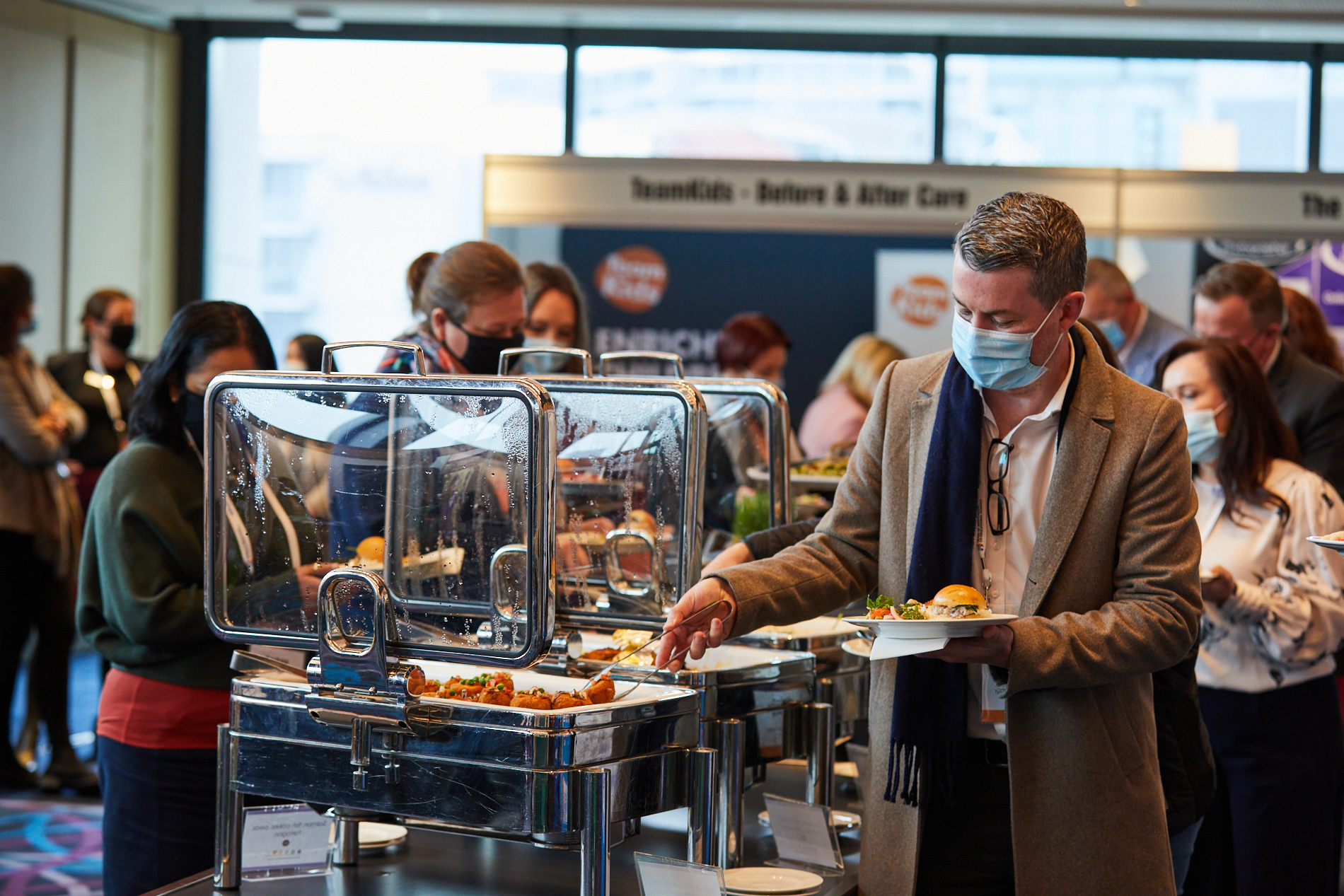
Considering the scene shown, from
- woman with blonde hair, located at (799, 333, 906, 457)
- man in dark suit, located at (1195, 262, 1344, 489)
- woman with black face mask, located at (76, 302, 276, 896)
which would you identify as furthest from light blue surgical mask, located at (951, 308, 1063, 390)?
woman with blonde hair, located at (799, 333, 906, 457)

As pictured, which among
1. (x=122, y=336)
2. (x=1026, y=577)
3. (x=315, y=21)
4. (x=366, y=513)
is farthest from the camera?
(x=315, y=21)

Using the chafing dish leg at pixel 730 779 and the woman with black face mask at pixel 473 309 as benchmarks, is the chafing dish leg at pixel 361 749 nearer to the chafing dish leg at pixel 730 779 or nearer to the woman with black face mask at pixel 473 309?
the chafing dish leg at pixel 730 779

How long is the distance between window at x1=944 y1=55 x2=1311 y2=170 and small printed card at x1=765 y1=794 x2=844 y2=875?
5521 millimetres

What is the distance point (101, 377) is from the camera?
5336 millimetres

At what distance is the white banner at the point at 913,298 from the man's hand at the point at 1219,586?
358cm

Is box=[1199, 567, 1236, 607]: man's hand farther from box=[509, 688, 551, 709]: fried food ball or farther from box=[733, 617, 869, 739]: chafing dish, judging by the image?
box=[509, 688, 551, 709]: fried food ball

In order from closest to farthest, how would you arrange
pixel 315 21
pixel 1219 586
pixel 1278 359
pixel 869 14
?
pixel 1219 586
pixel 1278 359
pixel 869 14
pixel 315 21

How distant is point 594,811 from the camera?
1683 mm

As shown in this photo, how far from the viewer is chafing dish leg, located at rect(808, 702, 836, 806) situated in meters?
2.20

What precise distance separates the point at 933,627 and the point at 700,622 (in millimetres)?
338

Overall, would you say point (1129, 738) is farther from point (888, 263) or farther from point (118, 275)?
point (118, 275)

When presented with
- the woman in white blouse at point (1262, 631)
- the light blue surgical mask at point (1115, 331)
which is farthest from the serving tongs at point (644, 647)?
the light blue surgical mask at point (1115, 331)

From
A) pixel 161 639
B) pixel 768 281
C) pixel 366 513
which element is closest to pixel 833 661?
pixel 366 513

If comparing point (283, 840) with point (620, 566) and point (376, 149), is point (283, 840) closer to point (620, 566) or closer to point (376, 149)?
point (620, 566)
